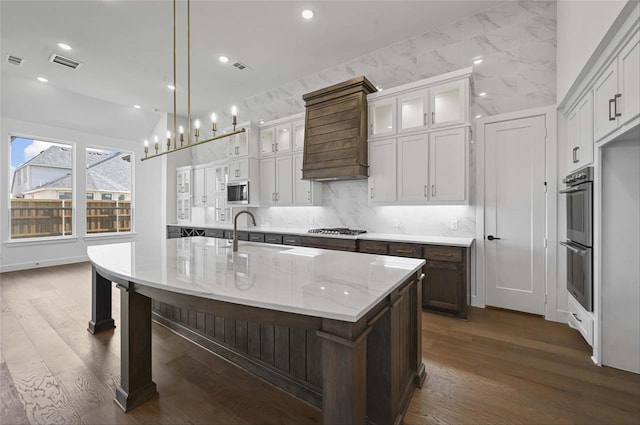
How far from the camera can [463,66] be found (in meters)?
3.56

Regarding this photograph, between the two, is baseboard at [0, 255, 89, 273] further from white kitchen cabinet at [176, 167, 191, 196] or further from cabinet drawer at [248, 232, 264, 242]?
cabinet drawer at [248, 232, 264, 242]

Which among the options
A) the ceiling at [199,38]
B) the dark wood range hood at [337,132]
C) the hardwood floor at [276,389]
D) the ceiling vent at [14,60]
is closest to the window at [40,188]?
the ceiling at [199,38]

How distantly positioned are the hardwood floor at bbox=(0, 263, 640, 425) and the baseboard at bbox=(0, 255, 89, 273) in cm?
362

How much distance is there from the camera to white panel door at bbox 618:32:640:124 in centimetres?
162

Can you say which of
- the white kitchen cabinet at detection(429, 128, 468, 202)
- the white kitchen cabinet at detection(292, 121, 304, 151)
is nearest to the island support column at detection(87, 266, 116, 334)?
the white kitchen cabinet at detection(292, 121, 304, 151)

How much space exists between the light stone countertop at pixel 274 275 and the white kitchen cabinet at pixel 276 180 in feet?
8.08

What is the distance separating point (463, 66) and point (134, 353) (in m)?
4.48

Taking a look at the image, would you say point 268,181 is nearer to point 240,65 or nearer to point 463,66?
point 240,65

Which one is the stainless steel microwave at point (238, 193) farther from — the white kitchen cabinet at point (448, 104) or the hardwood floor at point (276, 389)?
the white kitchen cabinet at point (448, 104)

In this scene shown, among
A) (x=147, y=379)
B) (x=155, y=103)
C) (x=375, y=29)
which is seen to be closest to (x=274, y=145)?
(x=375, y=29)

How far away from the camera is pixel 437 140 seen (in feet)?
11.0

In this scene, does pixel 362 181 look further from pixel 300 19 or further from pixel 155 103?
pixel 155 103

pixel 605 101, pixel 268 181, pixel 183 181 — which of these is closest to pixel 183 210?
pixel 183 181

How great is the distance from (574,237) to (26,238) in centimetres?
880
